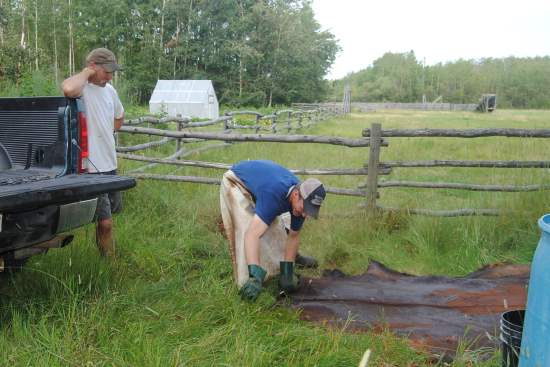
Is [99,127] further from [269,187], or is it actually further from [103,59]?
[269,187]

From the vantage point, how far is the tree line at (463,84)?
239 feet

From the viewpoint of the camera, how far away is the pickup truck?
2340 millimetres

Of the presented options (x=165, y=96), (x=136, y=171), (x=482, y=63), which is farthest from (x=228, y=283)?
(x=482, y=63)

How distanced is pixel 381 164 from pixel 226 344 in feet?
10.2

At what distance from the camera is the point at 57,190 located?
241 cm

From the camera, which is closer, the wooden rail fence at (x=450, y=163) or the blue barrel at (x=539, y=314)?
the blue barrel at (x=539, y=314)

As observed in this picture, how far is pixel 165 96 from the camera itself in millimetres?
27766

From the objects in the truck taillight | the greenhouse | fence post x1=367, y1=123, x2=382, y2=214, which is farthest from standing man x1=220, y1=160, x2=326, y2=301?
the greenhouse

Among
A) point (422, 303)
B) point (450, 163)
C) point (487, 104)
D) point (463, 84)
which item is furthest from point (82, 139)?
point (463, 84)

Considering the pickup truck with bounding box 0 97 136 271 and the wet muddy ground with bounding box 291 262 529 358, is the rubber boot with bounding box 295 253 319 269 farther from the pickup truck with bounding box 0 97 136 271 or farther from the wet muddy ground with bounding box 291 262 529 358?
the pickup truck with bounding box 0 97 136 271

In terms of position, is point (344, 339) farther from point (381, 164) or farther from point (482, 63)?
point (482, 63)

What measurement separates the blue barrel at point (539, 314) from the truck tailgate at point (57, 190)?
6.74ft

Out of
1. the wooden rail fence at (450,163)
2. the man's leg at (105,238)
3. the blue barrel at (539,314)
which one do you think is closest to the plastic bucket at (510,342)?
the blue barrel at (539,314)

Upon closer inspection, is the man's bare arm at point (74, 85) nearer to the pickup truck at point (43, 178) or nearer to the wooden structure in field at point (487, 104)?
the pickup truck at point (43, 178)
